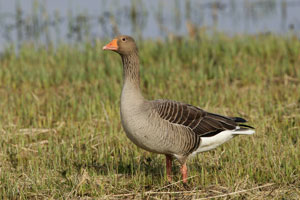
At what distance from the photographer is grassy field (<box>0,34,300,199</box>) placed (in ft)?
20.0

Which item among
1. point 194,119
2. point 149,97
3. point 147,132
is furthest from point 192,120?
point 149,97

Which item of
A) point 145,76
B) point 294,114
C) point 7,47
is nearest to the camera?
point 294,114

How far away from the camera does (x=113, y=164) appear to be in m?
7.13

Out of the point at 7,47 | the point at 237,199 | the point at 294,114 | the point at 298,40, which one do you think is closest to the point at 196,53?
the point at 298,40

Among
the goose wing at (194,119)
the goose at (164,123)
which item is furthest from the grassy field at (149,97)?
the goose wing at (194,119)

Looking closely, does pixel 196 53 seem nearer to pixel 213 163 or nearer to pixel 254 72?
pixel 254 72

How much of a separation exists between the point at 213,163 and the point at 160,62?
5928mm

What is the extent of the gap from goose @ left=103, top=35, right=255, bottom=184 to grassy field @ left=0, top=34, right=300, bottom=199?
378 millimetres

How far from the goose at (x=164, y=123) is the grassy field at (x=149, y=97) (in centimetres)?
38

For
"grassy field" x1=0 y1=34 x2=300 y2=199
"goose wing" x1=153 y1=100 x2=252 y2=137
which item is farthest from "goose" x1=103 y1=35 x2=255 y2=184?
"grassy field" x1=0 y1=34 x2=300 y2=199

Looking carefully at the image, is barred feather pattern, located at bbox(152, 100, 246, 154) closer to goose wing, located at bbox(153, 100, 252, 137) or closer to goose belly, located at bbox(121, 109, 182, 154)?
goose wing, located at bbox(153, 100, 252, 137)

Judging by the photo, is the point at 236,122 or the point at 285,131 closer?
the point at 236,122

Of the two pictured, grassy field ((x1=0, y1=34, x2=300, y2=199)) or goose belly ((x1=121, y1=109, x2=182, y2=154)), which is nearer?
goose belly ((x1=121, y1=109, x2=182, y2=154))

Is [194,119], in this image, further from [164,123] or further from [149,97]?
[149,97]
